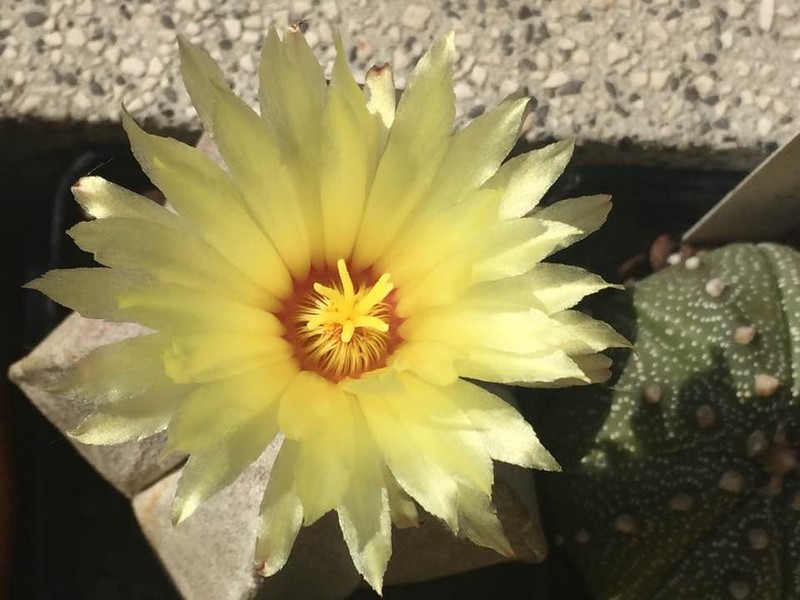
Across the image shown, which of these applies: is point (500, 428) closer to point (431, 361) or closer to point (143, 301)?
point (431, 361)

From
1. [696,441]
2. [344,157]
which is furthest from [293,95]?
[696,441]

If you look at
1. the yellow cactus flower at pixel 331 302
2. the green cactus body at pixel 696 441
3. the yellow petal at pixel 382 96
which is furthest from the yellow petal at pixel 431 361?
the green cactus body at pixel 696 441

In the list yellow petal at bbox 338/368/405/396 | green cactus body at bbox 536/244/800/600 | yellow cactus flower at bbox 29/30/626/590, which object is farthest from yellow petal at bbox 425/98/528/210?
green cactus body at bbox 536/244/800/600

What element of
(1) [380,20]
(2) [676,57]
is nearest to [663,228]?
(2) [676,57]

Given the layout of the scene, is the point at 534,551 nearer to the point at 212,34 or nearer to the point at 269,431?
the point at 269,431

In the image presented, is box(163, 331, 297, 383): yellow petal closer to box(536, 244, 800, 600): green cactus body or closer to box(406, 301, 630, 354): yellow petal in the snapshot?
box(406, 301, 630, 354): yellow petal

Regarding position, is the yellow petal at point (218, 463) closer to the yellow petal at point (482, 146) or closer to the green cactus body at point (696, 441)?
the yellow petal at point (482, 146)
